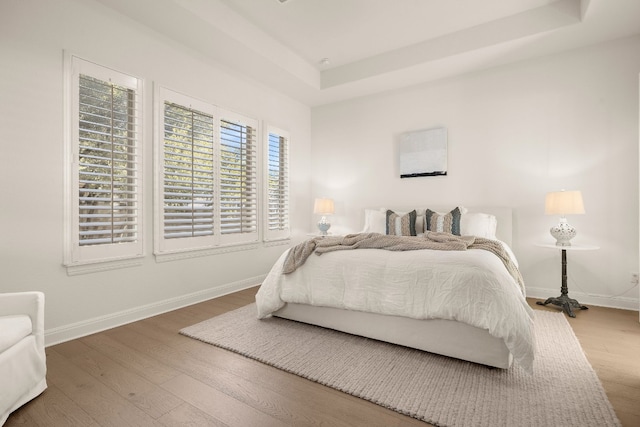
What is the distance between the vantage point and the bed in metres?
1.93

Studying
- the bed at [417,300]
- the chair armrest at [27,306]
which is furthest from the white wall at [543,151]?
the chair armrest at [27,306]

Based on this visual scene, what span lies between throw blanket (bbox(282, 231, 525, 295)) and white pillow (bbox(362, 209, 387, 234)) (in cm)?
123

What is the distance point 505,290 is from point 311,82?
364cm

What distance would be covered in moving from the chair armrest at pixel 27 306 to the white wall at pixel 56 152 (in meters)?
0.75

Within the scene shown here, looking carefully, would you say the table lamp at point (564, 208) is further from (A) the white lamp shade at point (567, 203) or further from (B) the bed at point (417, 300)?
(B) the bed at point (417, 300)

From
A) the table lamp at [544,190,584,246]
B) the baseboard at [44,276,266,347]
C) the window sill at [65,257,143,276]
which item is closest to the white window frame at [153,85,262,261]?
the window sill at [65,257,143,276]

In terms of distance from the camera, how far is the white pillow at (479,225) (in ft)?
11.7

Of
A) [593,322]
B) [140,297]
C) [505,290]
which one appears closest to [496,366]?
[505,290]

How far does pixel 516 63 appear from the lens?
3852 millimetres

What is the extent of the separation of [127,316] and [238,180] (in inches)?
74.3

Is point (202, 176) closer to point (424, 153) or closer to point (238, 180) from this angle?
point (238, 180)

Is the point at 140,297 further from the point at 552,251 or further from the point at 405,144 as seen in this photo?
the point at 552,251

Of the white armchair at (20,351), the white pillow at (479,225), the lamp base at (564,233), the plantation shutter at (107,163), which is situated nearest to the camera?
the white armchair at (20,351)

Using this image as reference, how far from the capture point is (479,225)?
3605 millimetres
